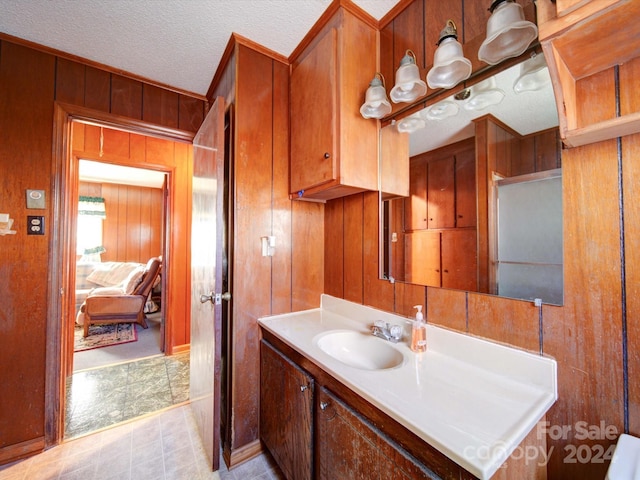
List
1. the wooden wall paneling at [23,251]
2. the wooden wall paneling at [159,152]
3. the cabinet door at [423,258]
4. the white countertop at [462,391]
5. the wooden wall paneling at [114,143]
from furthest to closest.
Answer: the wooden wall paneling at [159,152] < the wooden wall paneling at [114,143] < the wooden wall paneling at [23,251] < the cabinet door at [423,258] < the white countertop at [462,391]

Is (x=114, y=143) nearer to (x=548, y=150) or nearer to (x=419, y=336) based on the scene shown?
(x=419, y=336)

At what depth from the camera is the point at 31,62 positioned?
1631 millimetres

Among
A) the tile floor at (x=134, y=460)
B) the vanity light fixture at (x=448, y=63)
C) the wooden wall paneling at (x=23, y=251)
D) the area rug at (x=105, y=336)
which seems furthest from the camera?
the area rug at (x=105, y=336)

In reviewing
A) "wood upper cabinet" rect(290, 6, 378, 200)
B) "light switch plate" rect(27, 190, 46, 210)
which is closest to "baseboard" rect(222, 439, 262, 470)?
"wood upper cabinet" rect(290, 6, 378, 200)

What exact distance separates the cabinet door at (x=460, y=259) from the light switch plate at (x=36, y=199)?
2.32 m

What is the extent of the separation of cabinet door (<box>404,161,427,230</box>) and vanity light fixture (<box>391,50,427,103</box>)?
1.00 ft

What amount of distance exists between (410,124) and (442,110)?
0.55ft

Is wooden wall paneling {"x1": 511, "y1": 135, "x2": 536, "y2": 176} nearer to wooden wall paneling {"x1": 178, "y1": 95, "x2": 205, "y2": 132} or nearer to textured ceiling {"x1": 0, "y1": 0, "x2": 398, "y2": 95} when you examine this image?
textured ceiling {"x1": 0, "y1": 0, "x2": 398, "y2": 95}

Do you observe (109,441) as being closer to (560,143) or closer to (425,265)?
(425,265)

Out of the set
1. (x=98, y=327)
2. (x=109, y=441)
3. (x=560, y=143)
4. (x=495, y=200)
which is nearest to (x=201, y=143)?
(x=495, y=200)

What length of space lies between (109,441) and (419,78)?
8.92ft

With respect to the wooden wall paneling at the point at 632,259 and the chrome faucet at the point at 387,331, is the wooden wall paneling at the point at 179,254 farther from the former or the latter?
the wooden wall paneling at the point at 632,259

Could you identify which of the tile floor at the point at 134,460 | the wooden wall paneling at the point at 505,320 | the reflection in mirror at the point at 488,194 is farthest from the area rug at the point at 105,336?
the wooden wall paneling at the point at 505,320

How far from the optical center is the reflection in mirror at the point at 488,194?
0.91 meters
